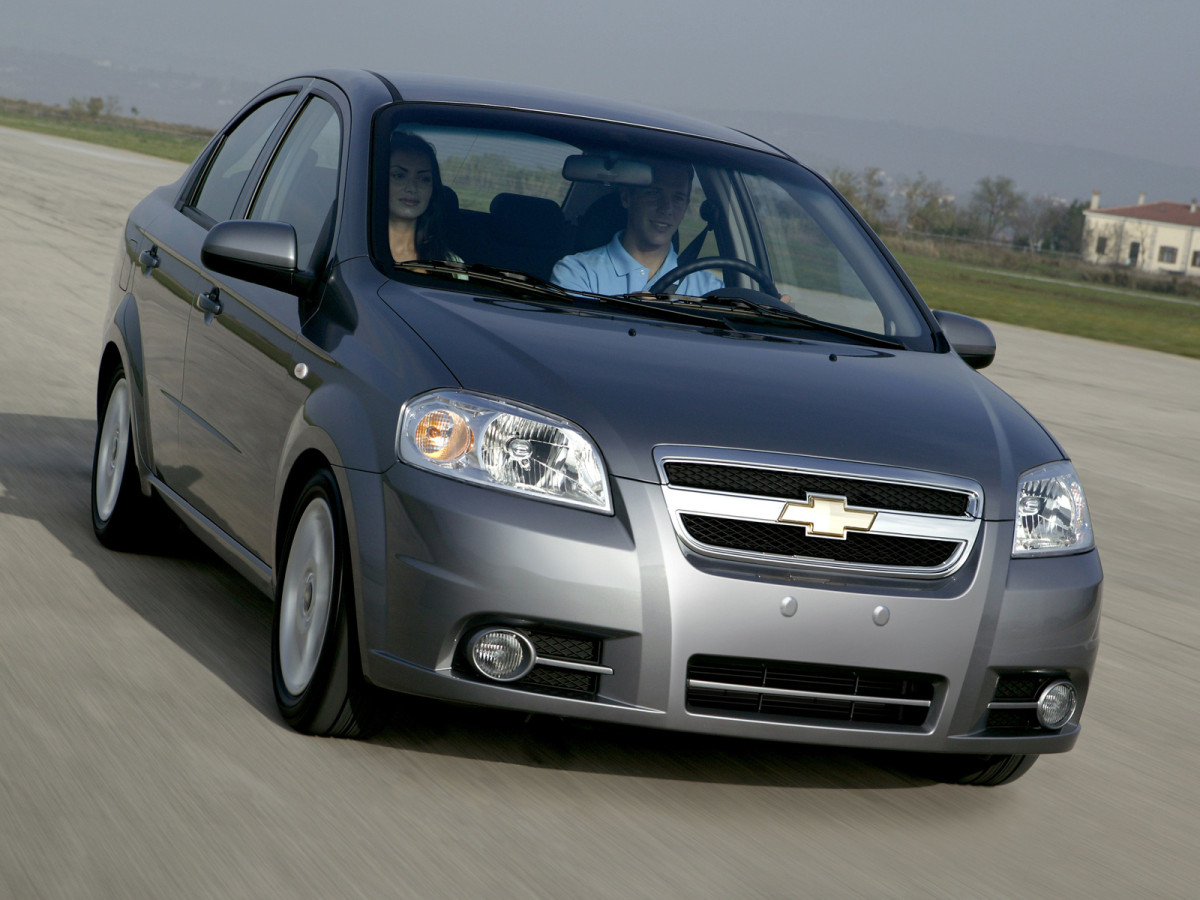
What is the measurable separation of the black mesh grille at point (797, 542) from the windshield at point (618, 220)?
107cm

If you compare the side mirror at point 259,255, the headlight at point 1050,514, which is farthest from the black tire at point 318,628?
the headlight at point 1050,514

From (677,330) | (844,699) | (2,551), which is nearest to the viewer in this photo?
(844,699)

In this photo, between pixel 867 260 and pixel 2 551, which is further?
pixel 2 551

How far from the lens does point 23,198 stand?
25047mm

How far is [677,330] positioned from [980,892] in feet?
5.44

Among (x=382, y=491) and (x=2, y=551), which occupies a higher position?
(x=382, y=491)

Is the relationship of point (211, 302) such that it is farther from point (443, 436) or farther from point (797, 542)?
point (797, 542)

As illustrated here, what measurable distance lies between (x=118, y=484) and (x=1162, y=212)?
6615 inches

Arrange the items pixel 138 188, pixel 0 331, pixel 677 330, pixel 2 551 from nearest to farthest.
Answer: pixel 677 330, pixel 2 551, pixel 0 331, pixel 138 188

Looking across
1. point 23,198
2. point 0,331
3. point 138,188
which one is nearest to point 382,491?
point 0,331

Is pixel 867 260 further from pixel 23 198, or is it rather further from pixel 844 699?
pixel 23 198

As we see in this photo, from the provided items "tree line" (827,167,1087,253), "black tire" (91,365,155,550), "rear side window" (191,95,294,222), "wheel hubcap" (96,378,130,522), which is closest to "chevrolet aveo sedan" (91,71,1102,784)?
"rear side window" (191,95,294,222)

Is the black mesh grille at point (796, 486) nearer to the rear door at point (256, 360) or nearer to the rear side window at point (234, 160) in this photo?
the rear door at point (256, 360)

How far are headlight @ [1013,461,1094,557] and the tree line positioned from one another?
49.3m
